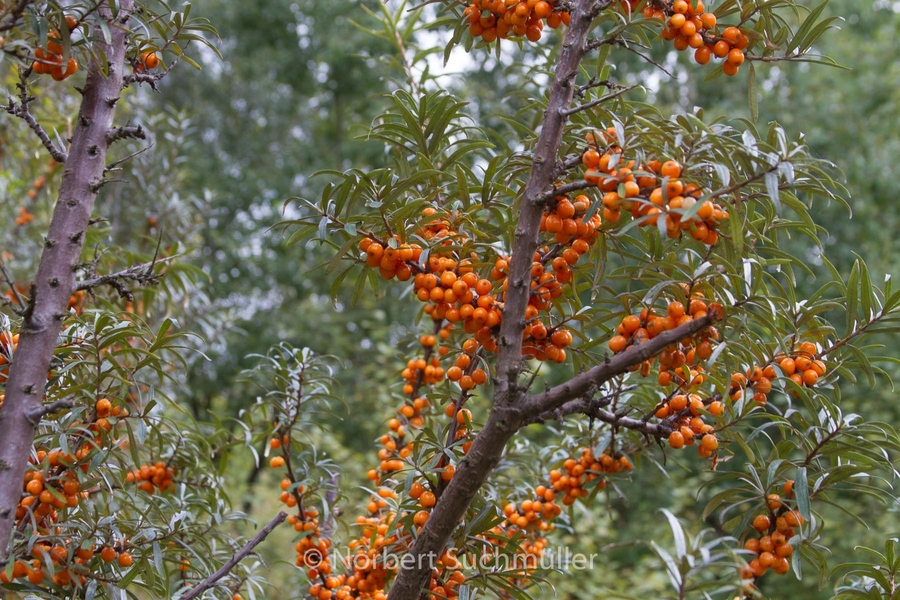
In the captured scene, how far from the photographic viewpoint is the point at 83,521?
4.74 feet

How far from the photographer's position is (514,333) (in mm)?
1188

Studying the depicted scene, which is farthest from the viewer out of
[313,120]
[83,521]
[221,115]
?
[313,120]

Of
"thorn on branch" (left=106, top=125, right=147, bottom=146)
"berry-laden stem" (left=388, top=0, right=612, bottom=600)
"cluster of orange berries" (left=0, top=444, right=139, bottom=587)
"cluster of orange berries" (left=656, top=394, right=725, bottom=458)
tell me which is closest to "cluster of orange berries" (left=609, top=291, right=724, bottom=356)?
"cluster of orange berries" (left=656, top=394, right=725, bottom=458)

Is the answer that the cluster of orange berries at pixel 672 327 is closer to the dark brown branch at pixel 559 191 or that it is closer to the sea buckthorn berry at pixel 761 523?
the dark brown branch at pixel 559 191

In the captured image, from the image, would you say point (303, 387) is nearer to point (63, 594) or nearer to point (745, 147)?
point (63, 594)

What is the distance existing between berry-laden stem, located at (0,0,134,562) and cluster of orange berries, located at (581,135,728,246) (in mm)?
861

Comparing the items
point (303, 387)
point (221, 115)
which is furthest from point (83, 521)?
point (221, 115)

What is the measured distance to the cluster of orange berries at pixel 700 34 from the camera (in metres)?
1.26

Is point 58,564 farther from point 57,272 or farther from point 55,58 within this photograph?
point 55,58

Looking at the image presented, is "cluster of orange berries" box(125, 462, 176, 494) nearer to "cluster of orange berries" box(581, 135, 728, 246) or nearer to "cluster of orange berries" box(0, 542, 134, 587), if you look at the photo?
"cluster of orange berries" box(0, 542, 134, 587)

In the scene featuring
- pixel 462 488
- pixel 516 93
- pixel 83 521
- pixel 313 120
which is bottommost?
pixel 83 521

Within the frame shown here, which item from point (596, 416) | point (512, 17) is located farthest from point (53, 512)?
point (512, 17)

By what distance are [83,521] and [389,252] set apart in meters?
0.90

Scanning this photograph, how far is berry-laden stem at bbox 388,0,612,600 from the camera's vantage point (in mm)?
1158
